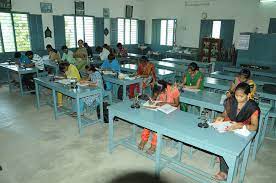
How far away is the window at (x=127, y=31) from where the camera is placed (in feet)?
43.1

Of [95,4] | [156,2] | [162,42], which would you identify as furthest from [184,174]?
[156,2]

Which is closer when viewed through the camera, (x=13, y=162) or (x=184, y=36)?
(x=13, y=162)

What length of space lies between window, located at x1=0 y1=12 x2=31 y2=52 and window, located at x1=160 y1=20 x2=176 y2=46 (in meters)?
7.34

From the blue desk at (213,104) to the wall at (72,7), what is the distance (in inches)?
304

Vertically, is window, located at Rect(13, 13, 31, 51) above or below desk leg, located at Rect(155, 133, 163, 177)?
above

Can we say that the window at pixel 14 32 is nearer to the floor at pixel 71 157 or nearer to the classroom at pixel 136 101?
the classroom at pixel 136 101

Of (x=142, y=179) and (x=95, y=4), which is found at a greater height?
(x=95, y=4)

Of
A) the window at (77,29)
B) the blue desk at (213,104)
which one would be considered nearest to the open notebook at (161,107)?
the blue desk at (213,104)

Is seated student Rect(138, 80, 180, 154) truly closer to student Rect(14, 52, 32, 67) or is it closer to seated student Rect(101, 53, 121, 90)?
seated student Rect(101, 53, 121, 90)

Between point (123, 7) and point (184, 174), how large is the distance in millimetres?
11275

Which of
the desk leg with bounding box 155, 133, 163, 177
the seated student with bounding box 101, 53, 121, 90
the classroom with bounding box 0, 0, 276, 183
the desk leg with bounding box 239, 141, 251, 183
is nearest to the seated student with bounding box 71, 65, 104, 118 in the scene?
the classroom with bounding box 0, 0, 276, 183

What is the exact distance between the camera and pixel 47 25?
1005 centimetres

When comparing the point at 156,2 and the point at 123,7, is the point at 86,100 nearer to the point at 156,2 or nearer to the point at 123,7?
the point at 123,7

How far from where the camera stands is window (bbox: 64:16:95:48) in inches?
424
